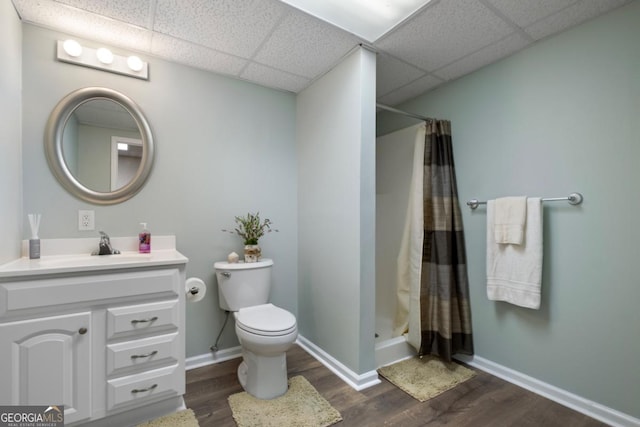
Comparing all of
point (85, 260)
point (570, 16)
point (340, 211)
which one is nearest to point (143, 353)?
point (85, 260)

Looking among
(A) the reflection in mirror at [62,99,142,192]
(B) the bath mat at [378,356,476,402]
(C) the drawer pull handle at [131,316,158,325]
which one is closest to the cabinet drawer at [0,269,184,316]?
(C) the drawer pull handle at [131,316,158,325]

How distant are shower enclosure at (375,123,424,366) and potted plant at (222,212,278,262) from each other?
109 centimetres

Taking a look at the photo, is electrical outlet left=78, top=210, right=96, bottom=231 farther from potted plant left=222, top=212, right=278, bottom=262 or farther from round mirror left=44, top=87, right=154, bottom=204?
potted plant left=222, top=212, right=278, bottom=262

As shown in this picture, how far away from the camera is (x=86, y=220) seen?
69.4 inches

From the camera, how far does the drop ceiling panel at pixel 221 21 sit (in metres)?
1.50

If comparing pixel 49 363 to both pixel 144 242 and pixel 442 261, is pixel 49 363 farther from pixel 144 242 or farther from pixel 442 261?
pixel 442 261

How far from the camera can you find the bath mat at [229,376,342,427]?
1.50m

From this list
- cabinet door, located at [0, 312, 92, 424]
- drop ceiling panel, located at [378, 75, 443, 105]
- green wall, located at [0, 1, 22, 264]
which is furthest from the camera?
drop ceiling panel, located at [378, 75, 443, 105]

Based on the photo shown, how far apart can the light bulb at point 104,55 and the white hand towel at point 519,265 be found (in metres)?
2.61

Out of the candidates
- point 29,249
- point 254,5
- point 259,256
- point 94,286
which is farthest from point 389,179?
point 29,249

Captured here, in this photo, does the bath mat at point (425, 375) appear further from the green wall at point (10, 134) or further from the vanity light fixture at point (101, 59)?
the vanity light fixture at point (101, 59)

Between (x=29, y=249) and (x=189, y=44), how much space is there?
1498 millimetres

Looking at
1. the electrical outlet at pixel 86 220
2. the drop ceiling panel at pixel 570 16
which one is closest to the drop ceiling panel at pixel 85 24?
the electrical outlet at pixel 86 220

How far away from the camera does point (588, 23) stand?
1593mm
